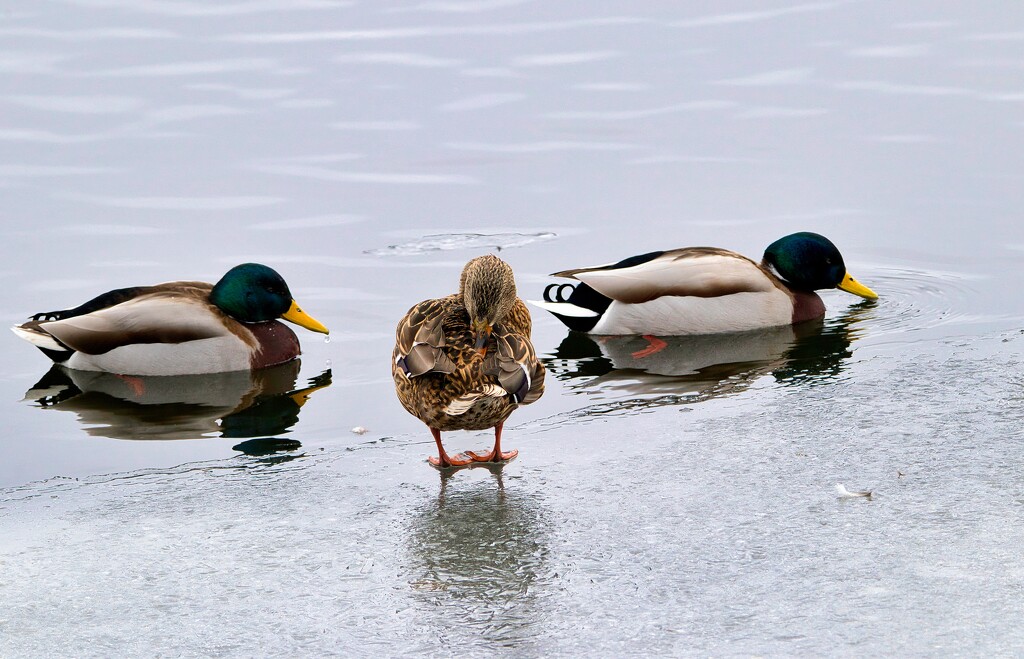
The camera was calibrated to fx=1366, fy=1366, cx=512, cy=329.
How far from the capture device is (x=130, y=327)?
7.51 meters

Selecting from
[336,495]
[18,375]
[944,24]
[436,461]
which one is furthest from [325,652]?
[944,24]

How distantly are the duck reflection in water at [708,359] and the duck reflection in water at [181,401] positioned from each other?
4.71 ft

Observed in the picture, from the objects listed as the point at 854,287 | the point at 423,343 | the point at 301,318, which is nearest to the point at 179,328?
the point at 301,318

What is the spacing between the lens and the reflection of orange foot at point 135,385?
23.8ft

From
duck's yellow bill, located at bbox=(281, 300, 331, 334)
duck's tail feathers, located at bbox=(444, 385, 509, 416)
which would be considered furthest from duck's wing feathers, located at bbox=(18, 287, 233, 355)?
duck's tail feathers, located at bbox=(444, 385, 509, 416)

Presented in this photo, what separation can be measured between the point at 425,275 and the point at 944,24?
32.7 ft

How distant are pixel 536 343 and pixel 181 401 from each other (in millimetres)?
2064

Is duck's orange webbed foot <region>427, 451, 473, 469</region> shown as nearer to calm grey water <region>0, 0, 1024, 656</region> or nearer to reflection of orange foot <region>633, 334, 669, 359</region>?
calm grey water <region>0, 0, 1024, 656</region>

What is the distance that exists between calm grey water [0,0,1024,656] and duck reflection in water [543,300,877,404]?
5cm

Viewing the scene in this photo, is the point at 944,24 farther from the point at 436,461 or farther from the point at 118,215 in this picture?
the point at 436,461

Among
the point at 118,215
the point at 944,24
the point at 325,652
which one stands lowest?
the point at 325,652

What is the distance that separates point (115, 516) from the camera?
4.46 meters

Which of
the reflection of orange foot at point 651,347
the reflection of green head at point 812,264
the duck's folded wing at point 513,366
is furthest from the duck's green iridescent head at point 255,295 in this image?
the duck's folded wing at point 513,366

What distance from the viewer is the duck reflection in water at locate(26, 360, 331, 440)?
638 centimetres
